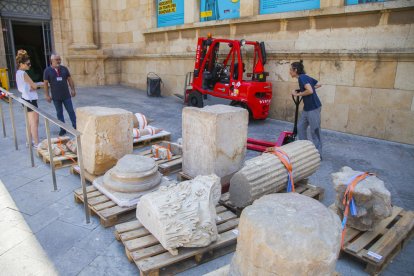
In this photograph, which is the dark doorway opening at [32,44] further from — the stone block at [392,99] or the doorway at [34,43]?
the stone block at [392,99]

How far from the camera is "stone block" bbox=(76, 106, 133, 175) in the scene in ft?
14.6

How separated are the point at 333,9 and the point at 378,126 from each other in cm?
295

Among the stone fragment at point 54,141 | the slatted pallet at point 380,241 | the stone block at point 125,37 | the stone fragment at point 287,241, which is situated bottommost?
the slatted pallet at point 380,241

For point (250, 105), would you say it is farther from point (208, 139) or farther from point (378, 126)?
point (208, 139)

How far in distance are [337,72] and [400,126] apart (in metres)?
1.88

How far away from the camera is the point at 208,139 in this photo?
4035mm

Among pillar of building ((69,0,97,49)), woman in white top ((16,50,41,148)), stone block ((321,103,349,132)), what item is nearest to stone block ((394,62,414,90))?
stone block ((321,103,349,132))

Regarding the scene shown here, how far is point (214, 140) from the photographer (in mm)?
3980

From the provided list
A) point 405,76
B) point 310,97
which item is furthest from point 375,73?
point 310,97

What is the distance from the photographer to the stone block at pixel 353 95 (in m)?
7.25

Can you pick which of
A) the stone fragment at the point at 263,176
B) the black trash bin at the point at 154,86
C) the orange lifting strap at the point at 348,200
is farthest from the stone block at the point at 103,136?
the black trash bin at the point at 154,86

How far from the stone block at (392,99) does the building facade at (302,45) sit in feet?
0.06

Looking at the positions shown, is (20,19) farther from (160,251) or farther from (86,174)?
(160,251)

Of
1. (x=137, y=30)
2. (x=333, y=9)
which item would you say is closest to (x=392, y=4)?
(x=333, y=9)
